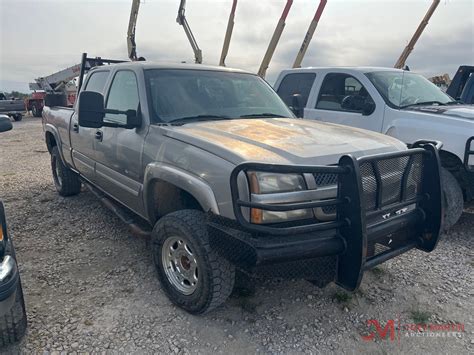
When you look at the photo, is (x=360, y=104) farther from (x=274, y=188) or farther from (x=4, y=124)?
(x=4, y=124)

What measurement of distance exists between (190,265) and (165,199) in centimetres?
68

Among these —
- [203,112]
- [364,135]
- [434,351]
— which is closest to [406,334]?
[434,351]

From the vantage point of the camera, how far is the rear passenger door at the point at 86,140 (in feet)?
13.9

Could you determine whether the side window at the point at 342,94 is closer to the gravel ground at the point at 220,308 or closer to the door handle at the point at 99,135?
the gravel ground at the point at 220,308

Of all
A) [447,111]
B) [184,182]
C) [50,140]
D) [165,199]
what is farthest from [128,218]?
[447,111]

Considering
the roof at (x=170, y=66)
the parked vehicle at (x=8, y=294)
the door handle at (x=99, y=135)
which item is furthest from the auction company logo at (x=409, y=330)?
the door handle at (x=99, y=135)

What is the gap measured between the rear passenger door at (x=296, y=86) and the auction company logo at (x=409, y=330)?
382 centimetres

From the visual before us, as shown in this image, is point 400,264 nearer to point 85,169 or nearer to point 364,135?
point 364,135

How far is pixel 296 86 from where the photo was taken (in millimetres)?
6203

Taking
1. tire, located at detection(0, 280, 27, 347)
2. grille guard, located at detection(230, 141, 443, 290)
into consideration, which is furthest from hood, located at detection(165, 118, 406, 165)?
tire, located at detection(0, 280, 27, 347)

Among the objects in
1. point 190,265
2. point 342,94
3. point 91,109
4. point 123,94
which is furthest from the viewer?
point 342,94

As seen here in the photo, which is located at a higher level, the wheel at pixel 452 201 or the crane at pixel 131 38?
the crane at pixel 131 38

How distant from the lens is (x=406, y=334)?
2.64 meters

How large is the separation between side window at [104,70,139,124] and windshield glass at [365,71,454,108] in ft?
11.0
